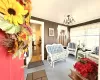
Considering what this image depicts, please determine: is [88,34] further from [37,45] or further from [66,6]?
[37,45]

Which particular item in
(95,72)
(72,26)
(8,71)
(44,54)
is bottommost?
(44,54)

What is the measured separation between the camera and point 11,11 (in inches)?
25.5

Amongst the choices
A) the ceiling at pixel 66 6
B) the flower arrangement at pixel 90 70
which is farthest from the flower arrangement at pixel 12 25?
→ the ceiling at pixel 66 6

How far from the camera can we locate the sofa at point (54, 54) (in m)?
3.86

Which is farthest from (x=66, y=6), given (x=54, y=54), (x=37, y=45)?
(x=37, y=45)

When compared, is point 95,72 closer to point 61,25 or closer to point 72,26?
point 61,25

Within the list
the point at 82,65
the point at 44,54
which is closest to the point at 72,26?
the point at 44,54

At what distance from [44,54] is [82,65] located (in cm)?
400

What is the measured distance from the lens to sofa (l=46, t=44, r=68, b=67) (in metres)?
3.86

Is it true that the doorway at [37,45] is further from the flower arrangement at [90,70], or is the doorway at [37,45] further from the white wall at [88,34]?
the white wall at [88,34]

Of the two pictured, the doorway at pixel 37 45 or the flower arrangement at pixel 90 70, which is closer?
the flower arrangement at pixel 90 70

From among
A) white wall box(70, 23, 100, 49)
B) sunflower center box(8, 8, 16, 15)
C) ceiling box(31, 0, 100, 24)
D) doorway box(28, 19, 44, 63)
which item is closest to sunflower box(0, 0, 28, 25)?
sunflower center box(8, 8, 16, 15)

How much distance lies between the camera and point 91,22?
4.88 metres

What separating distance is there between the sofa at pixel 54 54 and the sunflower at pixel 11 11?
3240mm
